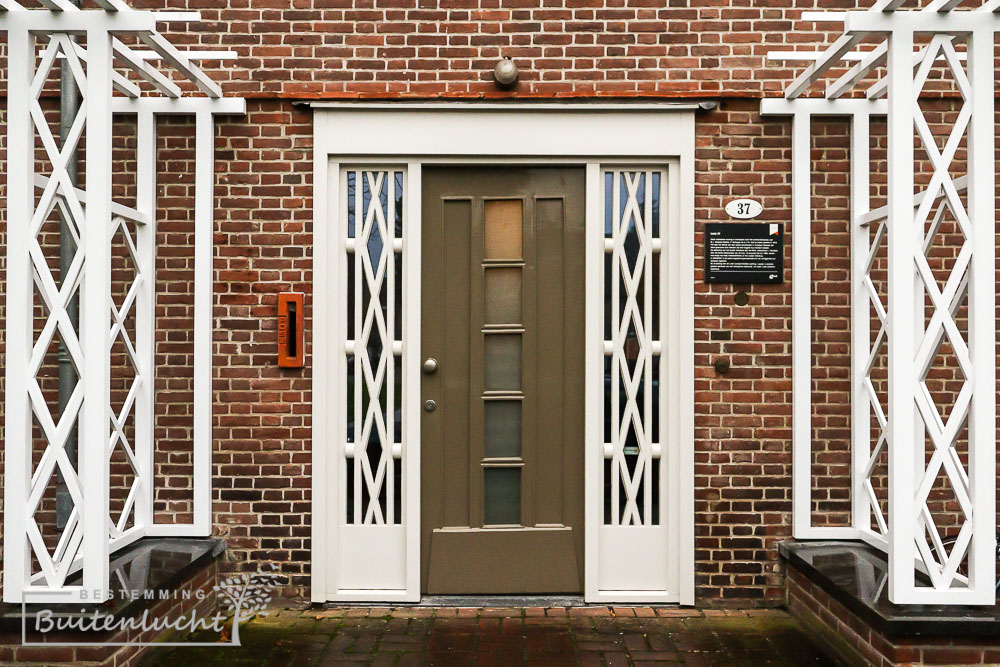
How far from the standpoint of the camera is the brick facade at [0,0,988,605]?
16.4 feet

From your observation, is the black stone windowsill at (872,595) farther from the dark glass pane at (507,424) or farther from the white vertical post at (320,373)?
the white vertical post at (320,373)

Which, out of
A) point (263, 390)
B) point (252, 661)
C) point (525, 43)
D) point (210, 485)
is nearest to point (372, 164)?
point (525, 43)

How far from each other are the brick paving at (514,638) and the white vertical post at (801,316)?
0.74 metres

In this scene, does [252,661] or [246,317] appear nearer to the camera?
[252,661]

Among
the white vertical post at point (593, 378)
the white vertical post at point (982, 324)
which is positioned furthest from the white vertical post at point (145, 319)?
the white vertical post at point (982, 324)

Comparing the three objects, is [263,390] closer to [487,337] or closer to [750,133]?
[487,337]

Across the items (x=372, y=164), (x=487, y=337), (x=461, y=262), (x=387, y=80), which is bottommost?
(x=487, y=337)

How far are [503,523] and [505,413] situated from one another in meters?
0.64

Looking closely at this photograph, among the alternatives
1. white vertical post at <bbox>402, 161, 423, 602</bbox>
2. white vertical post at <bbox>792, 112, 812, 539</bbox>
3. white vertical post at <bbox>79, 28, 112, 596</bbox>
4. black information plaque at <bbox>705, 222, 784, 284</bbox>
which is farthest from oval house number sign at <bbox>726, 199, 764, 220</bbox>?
white vertical post at <bbox>79, 28, 112, 596</bbox>

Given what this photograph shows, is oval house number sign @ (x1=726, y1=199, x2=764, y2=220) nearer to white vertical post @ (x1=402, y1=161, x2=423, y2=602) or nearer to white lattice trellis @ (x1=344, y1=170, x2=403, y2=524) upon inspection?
white vertical post @ (x1=402, y1=161, x2=423, y2=602)

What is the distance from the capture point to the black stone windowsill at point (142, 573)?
12.0 feet

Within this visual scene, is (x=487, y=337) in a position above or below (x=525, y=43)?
below

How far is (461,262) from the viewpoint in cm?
509

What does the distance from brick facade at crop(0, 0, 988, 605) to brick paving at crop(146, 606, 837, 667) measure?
12.7 inches
